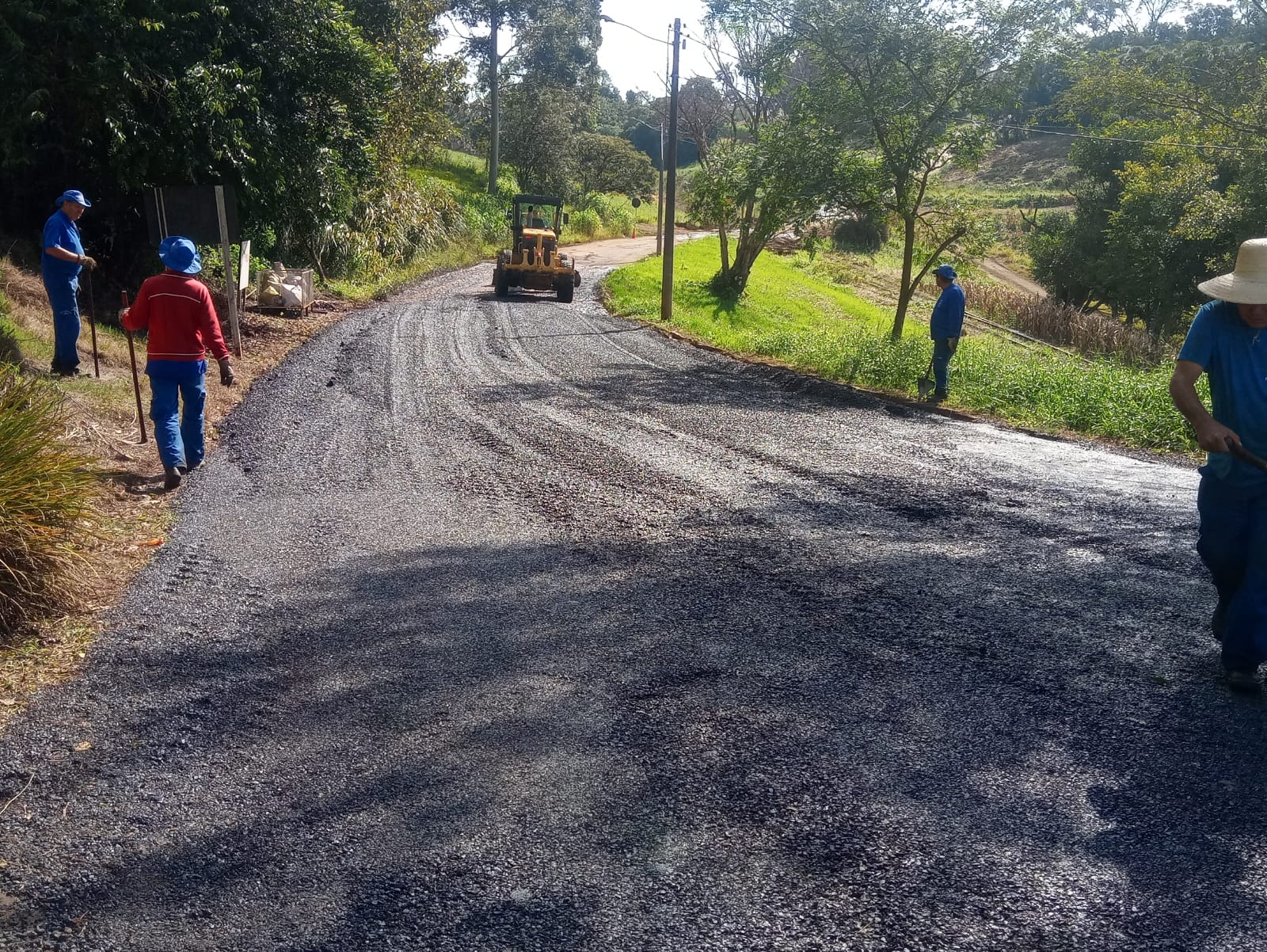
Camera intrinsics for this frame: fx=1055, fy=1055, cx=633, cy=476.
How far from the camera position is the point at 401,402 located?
12.2 metres

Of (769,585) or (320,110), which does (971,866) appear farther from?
(320,110)

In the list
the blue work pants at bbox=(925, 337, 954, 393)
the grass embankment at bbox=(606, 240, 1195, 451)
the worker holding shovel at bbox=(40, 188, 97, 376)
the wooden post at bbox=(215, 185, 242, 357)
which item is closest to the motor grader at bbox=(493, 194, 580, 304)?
the grass embankment at bbox=(606, 240, 1195, 451)

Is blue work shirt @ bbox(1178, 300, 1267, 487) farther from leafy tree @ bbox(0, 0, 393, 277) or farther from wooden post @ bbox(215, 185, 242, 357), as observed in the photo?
leafy tree @ bbox(0, 0, 393, 277)

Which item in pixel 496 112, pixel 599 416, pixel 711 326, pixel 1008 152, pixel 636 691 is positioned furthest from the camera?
pixel 1008 152

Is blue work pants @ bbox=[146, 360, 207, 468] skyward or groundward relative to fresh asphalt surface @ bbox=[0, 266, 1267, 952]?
skyward

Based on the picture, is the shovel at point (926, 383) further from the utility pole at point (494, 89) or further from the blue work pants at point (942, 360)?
the utility pole at point (494, 89)

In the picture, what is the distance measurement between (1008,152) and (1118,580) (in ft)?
296

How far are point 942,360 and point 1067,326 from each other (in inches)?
782

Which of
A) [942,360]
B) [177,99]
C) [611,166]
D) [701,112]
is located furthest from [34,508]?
[611,166]

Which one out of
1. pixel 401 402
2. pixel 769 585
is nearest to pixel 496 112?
pixel 401 402

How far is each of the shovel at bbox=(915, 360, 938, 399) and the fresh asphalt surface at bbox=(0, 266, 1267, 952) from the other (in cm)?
558

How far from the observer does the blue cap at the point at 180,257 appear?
823 centimetres

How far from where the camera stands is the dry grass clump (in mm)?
25453

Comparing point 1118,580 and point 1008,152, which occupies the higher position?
point 1008,152
